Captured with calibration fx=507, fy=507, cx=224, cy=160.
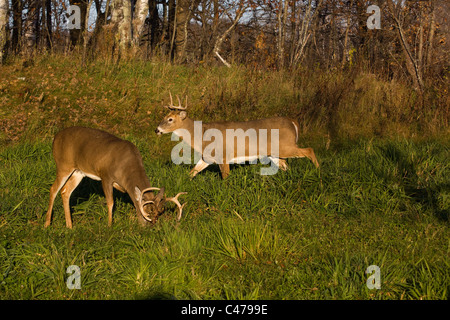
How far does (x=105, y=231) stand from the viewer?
18.0 feet

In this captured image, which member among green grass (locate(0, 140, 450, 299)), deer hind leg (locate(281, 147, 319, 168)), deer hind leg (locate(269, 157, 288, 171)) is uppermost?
deer hind leg (locate(281, 147, 319, 168))

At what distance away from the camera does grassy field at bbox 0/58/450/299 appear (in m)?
4.10

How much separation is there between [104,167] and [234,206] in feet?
5.29

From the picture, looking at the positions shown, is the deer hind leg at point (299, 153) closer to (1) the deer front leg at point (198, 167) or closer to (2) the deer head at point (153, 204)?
(1) the deer front leg at point (198, 167)

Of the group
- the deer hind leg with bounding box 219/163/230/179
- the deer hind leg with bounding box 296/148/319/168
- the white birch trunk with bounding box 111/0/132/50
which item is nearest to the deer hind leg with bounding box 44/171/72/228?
the deer hind leg with bounding box 219/163/230/179

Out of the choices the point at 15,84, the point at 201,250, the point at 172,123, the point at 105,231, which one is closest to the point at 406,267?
the point at 201,250

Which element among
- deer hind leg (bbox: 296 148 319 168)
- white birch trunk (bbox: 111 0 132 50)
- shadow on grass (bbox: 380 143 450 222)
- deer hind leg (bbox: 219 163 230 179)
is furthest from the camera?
white birch trunk (bbox: 111 0 132 50)

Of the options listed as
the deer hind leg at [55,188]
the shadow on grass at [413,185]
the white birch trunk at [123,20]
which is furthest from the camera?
the white birch trunk at [123,20]

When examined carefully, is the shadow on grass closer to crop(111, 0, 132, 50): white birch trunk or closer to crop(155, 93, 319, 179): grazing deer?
crop(155, 93, 319, 179): grazing deer

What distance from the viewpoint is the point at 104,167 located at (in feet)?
19.2

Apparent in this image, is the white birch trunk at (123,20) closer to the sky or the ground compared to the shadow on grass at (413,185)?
closer to the sky

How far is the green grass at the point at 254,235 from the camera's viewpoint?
4.04 metres

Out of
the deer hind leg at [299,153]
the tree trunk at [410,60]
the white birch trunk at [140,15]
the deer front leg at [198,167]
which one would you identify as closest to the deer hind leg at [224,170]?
the deer front leg at [198,167]
